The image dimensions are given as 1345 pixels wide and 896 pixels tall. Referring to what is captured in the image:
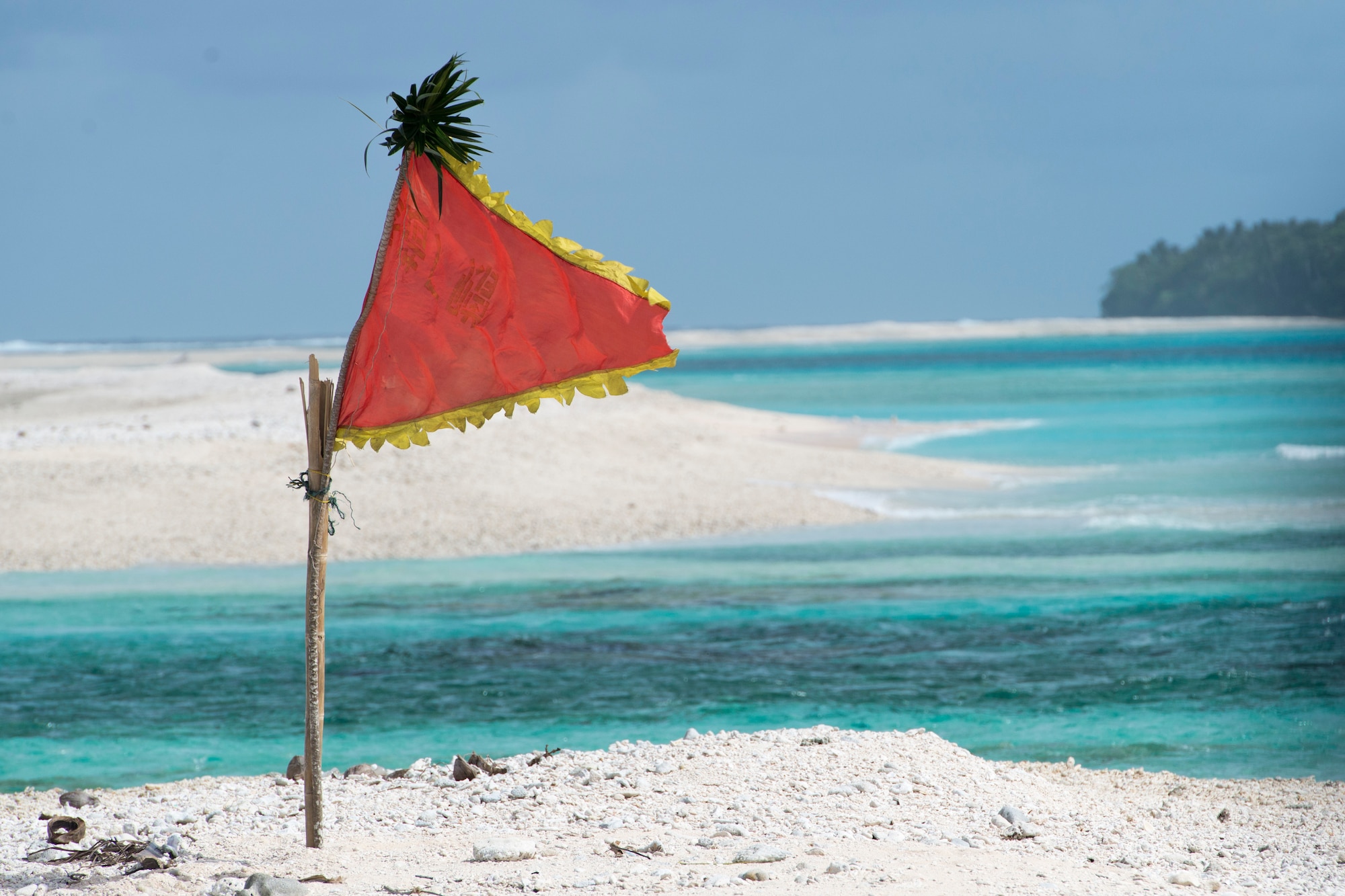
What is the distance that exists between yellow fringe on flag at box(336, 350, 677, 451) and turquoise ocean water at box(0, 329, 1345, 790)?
3.99 m

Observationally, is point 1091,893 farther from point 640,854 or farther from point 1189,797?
point 1189,797

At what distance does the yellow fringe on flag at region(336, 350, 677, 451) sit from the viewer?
6.11 metres

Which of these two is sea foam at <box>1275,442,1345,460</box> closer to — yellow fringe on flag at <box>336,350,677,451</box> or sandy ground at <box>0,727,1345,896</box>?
sandy ground at <box>0,727,1345,896</box>

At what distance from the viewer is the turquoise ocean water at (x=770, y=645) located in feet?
32.1

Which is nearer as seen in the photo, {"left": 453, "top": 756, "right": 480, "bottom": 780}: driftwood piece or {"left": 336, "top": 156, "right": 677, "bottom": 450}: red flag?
{"left": 336, "top": 156, "right": 677, "bottom": 450}: red flag

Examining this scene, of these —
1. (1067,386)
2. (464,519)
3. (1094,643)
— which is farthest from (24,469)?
(1067,386)

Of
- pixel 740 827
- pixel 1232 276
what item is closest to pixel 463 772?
pixel 740 827

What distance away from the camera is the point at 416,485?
2133 centimetres

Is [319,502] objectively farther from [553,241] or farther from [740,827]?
[740,827]

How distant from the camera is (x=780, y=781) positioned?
24.1 ft

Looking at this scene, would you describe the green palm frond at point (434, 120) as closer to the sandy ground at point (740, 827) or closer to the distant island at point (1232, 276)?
the sandy ground at point (740, 827)

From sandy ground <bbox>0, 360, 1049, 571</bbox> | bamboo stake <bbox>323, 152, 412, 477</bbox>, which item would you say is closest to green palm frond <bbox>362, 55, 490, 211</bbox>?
bamboo stake <bbox>323, 152, 412, 477</bbox>

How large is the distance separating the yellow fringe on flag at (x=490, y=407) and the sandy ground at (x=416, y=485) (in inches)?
486

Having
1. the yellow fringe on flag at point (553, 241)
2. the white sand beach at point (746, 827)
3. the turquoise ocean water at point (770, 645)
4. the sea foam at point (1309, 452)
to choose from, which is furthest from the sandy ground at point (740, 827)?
the sea foam at point (1309, 452)
